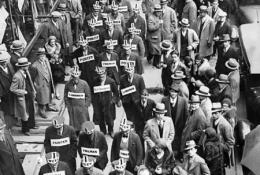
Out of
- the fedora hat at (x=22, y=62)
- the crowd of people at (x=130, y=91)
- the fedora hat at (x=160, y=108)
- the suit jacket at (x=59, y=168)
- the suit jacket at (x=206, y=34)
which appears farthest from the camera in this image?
the suit jacket at (x=206, y=34)

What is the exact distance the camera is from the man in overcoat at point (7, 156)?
40.4 feet

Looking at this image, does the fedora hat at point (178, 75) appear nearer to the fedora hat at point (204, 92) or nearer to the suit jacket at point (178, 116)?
the suit jacket at point (178, 116)

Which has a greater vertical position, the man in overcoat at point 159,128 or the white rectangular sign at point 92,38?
the white rectangular sign at point 92,38

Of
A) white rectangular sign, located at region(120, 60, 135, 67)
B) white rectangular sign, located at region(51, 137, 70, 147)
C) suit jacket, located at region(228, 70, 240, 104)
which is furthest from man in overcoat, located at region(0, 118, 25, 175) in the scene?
suit jacket, located at region(228, 70, 240, 104)

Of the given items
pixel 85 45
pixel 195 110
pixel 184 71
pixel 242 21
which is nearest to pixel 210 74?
pixel 184 71

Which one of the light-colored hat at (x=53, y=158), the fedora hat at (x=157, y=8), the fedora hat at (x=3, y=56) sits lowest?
the light-colored hat at (x=53, y=158)

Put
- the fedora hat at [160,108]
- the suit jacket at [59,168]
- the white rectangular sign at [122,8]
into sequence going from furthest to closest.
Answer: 1. the white rectangular sign at [122,8]
2. the fedora hat at [160,108]
3. the suit jacket at [59,168]

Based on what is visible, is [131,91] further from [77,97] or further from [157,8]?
[157,8]

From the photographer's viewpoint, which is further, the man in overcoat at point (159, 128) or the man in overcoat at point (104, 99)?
the man in overcoat at point (104, 99)

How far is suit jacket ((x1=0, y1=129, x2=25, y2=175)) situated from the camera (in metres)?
12.3

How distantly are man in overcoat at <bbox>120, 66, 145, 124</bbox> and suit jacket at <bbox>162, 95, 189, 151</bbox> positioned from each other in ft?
3.09

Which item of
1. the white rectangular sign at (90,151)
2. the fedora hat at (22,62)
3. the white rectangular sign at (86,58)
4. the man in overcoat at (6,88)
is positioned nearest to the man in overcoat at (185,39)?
the white rectangular sign at (86,58)

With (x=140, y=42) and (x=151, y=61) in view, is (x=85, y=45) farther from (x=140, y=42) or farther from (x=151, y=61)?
(x=151, y=61)

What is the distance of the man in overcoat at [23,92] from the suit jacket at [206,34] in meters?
4.96
